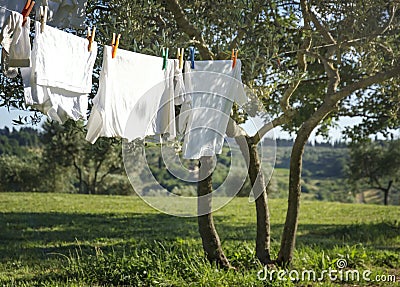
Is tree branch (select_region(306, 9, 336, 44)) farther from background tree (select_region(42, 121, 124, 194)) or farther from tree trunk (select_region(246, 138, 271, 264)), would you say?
background tree (select_region(42, 121, 124, 194))

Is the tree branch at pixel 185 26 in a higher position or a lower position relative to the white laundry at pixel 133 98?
higher

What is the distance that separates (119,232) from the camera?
983 cm

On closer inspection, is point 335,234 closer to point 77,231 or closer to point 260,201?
point 260,201

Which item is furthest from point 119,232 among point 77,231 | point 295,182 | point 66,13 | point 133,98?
point 66,13

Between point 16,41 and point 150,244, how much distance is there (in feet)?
A: 16.1

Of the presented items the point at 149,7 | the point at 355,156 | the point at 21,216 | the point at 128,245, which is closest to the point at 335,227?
the point at 128,245

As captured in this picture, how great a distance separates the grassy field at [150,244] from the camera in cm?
550

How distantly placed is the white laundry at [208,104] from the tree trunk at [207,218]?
0.77 meters

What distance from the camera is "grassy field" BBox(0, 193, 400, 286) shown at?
550 centimetres

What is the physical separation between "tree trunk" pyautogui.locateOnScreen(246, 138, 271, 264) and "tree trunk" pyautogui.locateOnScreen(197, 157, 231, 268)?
42cm

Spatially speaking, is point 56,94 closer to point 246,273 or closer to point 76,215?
point 246,273

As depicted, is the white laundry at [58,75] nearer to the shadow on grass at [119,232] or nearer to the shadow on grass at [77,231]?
the shadow on grass at [77,231]

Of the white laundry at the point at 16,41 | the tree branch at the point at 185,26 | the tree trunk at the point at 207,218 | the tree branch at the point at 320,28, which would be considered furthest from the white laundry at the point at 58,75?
the tree branch at the point at 320,28

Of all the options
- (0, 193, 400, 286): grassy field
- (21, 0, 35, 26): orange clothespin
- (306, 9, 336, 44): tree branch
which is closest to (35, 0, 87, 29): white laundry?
(21, 0, 35, 26): orange clothespin
